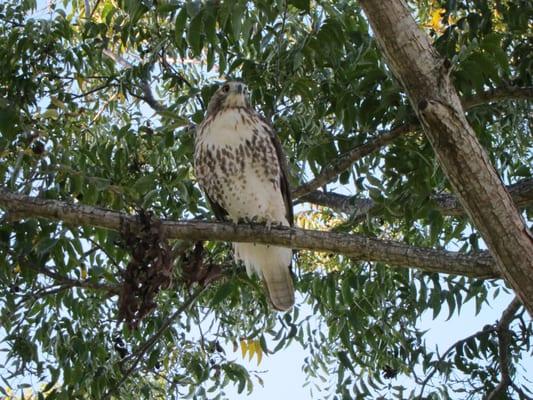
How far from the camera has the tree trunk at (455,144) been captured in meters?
2.90

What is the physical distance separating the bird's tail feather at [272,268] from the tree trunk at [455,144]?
6.89 ft

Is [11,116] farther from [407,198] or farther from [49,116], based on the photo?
[407,198]

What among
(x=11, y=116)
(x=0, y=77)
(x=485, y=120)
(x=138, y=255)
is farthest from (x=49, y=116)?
(x=485, y=120)

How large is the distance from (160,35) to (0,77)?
942 mm

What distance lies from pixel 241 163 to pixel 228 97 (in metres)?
0.38

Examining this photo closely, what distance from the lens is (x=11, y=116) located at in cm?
404

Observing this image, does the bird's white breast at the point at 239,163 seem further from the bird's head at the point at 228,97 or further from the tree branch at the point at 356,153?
the tree branch at the point at 356,153

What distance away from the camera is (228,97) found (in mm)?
4828

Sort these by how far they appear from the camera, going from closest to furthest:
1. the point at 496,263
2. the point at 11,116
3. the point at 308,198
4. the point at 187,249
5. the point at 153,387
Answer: the point at 496,263, the point at 11,116, the point at 187,249, the point at 153,387, the point at 308,198

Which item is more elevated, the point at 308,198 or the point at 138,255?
the point at 308,198

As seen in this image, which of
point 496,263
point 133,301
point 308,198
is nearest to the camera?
point 496,263

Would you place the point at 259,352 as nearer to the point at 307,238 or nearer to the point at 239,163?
the point at 239,163

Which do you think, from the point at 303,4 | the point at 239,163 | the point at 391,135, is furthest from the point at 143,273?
the point at 239,163

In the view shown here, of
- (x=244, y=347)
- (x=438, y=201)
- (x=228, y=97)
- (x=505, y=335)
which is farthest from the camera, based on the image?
(x=244, y=347)
